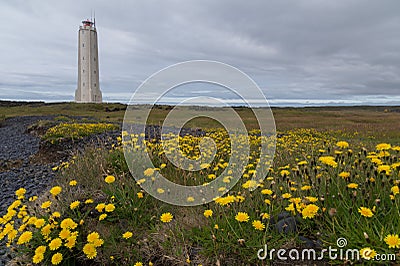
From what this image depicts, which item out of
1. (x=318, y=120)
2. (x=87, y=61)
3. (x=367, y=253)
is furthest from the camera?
(x=87, y=61)

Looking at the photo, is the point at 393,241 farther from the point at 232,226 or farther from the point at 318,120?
the point at 318,120

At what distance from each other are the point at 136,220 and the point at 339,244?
7.33 feet

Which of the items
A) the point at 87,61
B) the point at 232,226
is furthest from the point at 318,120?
the point at 87,61

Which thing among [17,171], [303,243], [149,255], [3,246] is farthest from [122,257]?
[17,171]

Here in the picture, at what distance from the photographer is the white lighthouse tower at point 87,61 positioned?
44031 millimetres

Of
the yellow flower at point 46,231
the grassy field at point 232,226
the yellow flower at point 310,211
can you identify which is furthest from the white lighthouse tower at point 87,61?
the yellow flower at point 310,211

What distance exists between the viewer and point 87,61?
44188 mm

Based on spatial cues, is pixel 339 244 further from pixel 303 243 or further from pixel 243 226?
pixel 243 226

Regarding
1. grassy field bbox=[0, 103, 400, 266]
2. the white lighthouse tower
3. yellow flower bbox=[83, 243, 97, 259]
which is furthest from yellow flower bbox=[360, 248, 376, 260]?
the white lighthouse tower

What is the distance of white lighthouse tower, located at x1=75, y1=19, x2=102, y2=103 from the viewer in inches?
1734

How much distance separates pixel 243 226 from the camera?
2824 millimetres

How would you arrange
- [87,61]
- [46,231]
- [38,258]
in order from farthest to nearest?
1. [87,61]
2. [46,231]
3. [38,258]

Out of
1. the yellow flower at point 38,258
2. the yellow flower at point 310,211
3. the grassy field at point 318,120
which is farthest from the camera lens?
the grassy field at point 318,120

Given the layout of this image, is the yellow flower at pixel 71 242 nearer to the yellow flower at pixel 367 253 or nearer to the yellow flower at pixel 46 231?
the yellow flower at pixel 46 231
